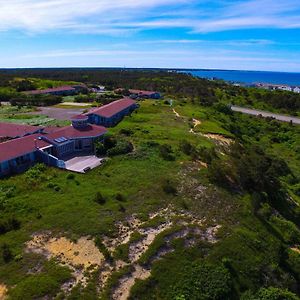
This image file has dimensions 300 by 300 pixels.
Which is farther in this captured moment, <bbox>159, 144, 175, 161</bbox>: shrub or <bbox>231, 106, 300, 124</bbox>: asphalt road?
<bbox>231, 106, 300, 124</bbox>: asphalt road

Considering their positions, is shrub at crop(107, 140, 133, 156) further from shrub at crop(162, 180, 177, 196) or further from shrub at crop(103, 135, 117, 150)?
shrub at crop(162, 180, 177, 196)

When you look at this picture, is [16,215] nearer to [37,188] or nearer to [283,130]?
[37,188]

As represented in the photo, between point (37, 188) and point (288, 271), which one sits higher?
point (37, 188)

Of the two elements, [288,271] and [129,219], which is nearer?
[288,271]

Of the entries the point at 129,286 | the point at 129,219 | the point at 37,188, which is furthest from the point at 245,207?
the point at 37,188

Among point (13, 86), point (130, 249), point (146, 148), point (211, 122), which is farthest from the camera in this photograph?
point (13, 86)

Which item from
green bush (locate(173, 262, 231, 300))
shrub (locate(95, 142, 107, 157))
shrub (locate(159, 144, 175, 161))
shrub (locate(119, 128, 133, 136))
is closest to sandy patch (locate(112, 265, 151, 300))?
green bush (locate(173, 262, 231, 300))

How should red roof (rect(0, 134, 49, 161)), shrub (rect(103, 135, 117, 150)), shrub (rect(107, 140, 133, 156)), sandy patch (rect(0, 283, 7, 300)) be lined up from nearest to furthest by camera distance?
sandy patch (rect(0, 283, 7, 300)), red roof (rect(0, 134, 49, 161)), shrub (rect(107, 140, 133, 156)), shrub (rect(103, 135, 117, 150))
